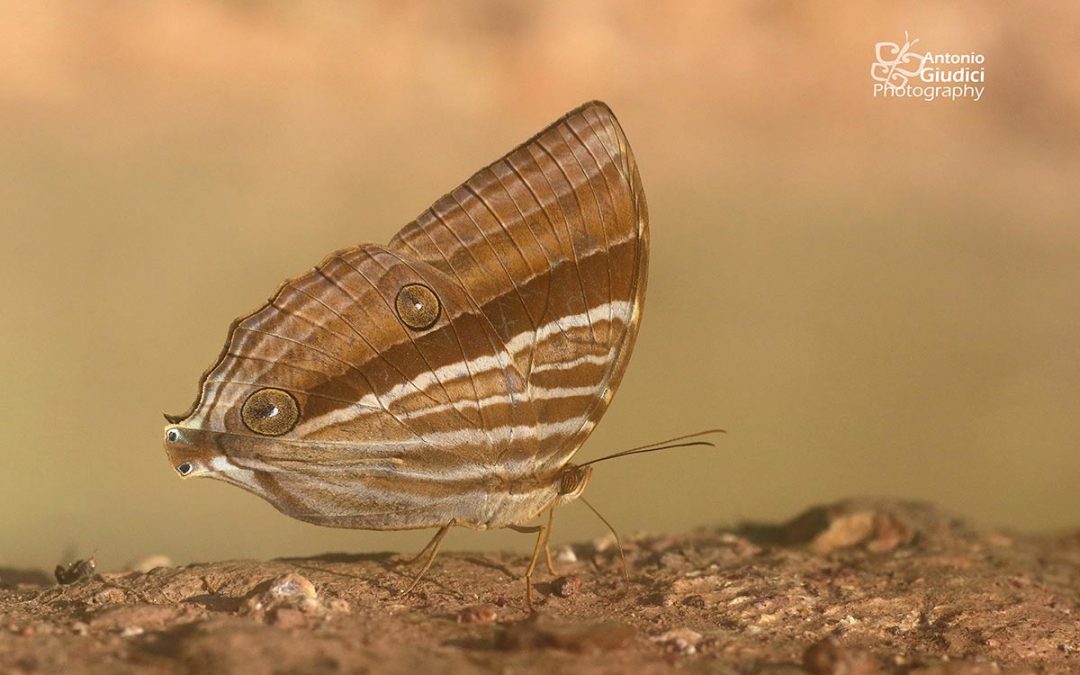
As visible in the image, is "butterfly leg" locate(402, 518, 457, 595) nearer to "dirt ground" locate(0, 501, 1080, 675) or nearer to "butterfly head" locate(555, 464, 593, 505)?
"dirt ground" locate(0, 501, 1080, 675)

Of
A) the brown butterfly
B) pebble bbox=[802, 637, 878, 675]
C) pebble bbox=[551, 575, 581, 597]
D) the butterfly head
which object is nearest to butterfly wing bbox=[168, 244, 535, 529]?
the brown butterfly

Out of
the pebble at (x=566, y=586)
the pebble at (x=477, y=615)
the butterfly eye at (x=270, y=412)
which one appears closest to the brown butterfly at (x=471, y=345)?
the butterfly eye at (x=270, y=412)

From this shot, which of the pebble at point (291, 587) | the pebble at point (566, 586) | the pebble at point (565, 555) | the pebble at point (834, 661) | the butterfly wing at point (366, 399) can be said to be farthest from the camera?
the pebble at point (565, 555)

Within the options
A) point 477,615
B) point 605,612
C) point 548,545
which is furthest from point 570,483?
point 477,615

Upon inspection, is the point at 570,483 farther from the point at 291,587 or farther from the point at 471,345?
the point at 291,587

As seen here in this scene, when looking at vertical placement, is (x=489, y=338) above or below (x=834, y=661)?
above

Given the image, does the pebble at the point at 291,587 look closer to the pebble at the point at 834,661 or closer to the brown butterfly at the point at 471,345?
the brown butterfly at the point at 471,345
